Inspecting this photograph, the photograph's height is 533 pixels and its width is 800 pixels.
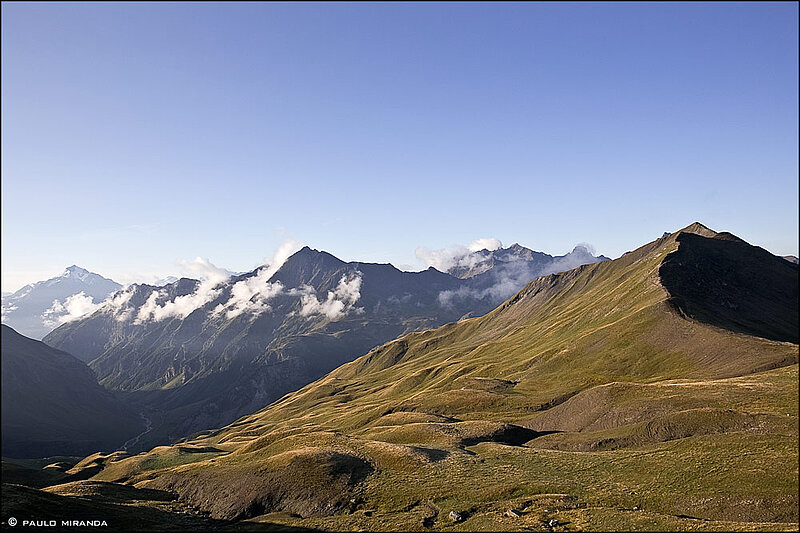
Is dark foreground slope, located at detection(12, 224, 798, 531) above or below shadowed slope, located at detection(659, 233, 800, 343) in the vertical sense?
below

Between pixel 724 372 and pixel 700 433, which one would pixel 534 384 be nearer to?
pixel 724 372

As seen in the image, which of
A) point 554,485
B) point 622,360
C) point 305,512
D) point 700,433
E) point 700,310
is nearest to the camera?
point 554,485

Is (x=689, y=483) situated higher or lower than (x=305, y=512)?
higher

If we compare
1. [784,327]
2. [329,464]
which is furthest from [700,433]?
[784,327]

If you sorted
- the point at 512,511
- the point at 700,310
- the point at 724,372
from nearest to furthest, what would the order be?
the point at 512,511 → the point at 724,372 → the point at 700,310

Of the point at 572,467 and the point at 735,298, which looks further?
the point at 735,298

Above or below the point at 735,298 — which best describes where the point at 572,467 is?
below

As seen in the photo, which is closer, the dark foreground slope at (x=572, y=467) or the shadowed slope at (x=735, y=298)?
the dark foreground slope at (x=572, y=467)

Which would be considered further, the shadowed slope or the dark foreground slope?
the shadowed slope

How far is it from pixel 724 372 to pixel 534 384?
62777 mm

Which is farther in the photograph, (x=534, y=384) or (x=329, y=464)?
(x=534, y=384)

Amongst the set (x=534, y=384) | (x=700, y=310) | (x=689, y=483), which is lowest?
(x=534, y=384)

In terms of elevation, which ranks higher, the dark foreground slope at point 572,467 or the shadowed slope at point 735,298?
the shadowed slope at point 735,298

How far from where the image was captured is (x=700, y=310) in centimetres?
15425
